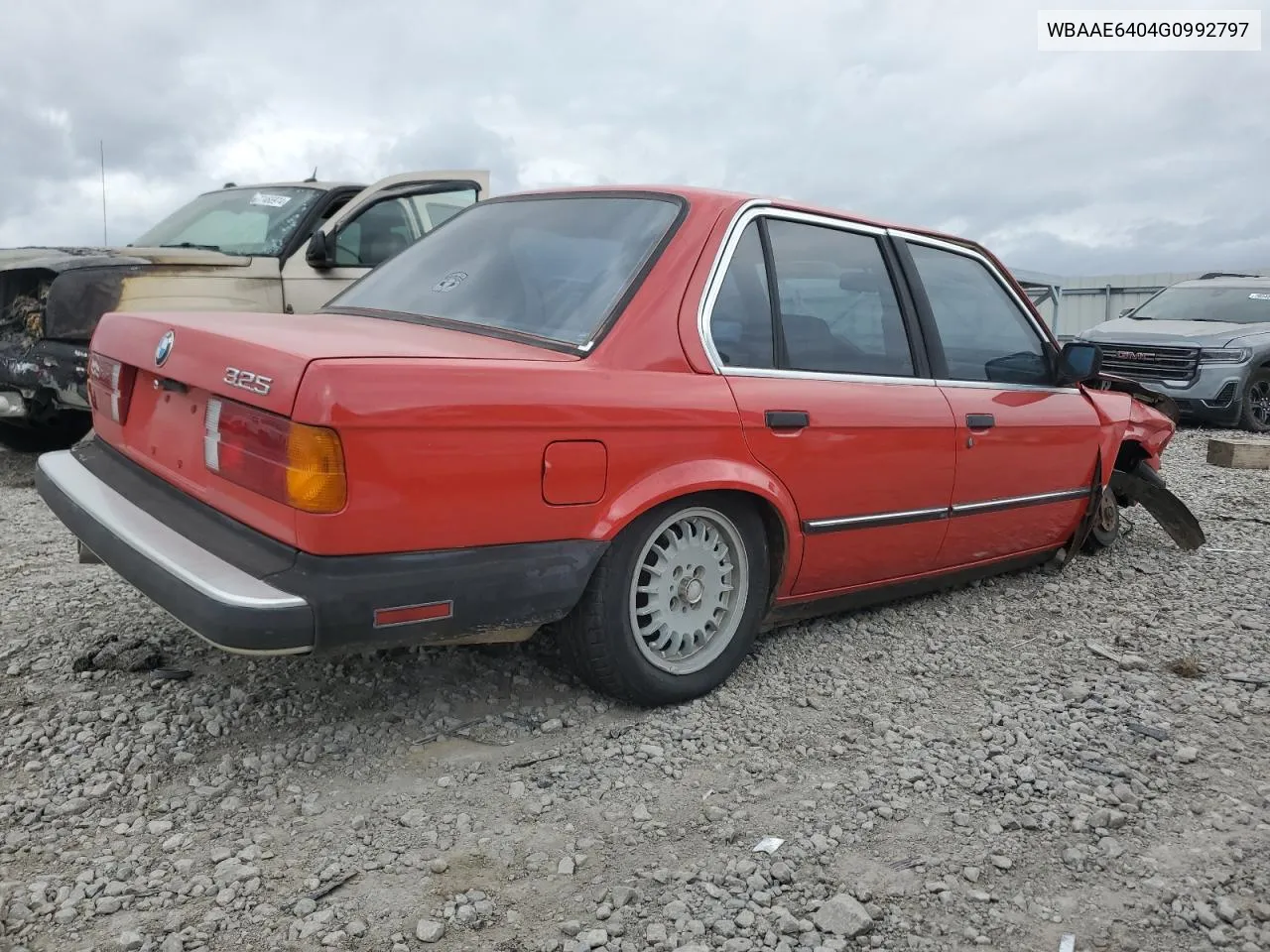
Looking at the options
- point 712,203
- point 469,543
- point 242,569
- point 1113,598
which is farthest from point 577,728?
point 1113,598

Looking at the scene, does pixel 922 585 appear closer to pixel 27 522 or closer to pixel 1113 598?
pixel 1113 598

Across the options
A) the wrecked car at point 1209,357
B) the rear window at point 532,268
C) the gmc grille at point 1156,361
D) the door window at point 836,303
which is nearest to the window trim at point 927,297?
the door window at point 836,303

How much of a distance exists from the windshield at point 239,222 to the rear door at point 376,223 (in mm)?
246

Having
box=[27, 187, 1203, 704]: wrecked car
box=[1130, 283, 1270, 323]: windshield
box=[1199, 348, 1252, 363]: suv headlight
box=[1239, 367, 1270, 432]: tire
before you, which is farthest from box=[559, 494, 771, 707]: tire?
box=[1130, 283, 1270, 323]: windshield

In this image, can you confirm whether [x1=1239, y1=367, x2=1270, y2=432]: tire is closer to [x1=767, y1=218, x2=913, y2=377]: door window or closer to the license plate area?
[x1=767, y1=218, x2=913, y2=377]: door window

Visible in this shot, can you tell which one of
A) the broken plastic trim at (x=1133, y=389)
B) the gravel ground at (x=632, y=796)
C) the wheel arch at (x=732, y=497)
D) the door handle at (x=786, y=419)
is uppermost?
the broken plastic trim at (x=1133, y=389)

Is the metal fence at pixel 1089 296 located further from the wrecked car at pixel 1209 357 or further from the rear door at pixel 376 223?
the rear door at pixel 376 223

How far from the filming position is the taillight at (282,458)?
91.7 inches

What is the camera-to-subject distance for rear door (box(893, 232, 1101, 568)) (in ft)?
12.7

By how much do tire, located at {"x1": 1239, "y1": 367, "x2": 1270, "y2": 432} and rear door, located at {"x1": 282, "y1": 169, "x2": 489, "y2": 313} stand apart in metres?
8.30

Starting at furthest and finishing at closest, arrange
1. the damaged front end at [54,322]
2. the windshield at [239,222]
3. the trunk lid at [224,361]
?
the windshield at [239,222]
the damaged front end at [54,322]
the trunk lid at [224,361]

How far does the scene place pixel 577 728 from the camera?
9.78ft

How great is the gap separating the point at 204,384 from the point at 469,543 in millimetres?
804

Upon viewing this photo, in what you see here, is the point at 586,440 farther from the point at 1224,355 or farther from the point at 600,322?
the point at 1224,355
